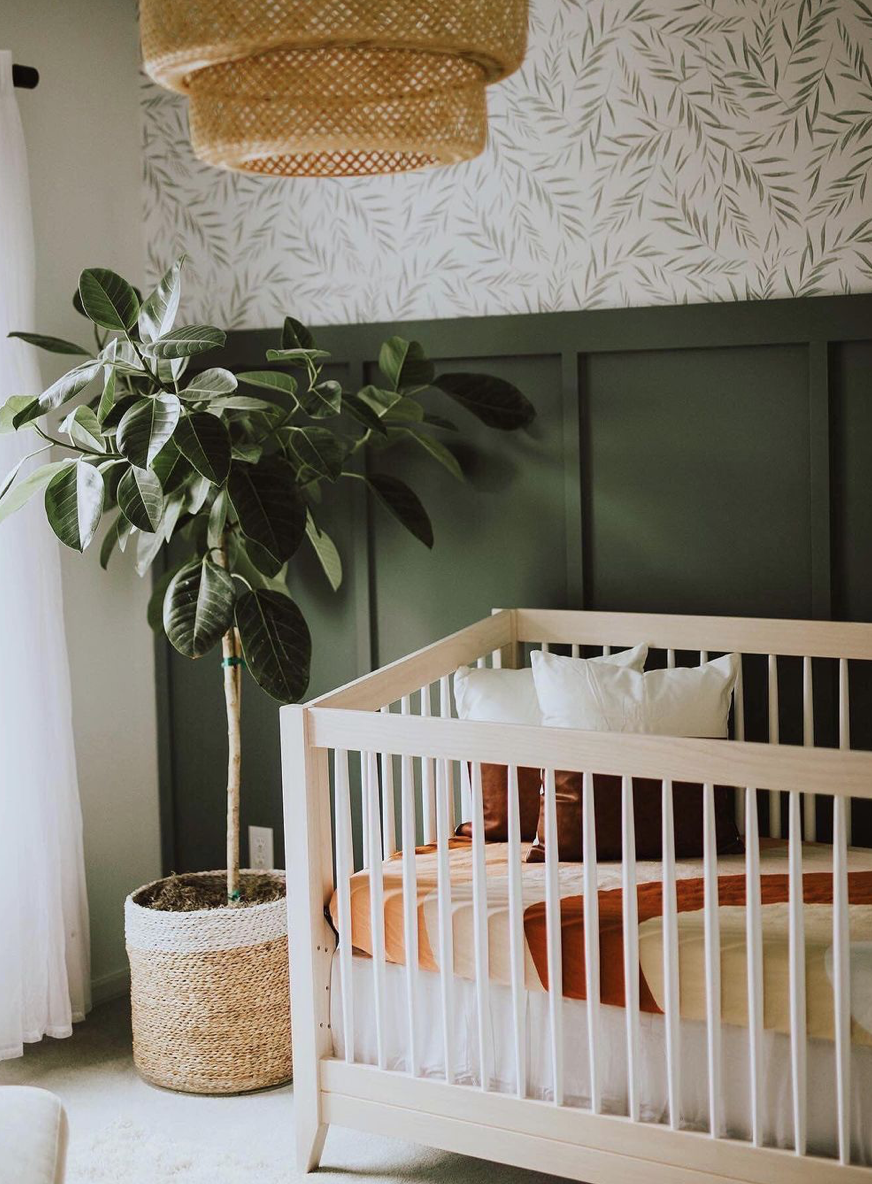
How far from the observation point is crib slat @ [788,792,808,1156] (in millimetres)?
1865

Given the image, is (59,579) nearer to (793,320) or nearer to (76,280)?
(76,280)

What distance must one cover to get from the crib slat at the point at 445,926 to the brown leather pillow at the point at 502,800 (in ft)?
1.30

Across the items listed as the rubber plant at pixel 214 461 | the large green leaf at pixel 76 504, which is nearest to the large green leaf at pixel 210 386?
the rubber plant at pixel 214 461

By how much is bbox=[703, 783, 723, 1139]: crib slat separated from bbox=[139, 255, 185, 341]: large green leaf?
4.24 feet

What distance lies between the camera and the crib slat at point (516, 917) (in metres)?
2.05

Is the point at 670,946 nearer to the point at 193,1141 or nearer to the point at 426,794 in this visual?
the point at 426,794

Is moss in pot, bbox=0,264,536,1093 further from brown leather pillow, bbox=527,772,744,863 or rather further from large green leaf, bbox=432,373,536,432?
brown leather pillow, bbox=527,772,744,863

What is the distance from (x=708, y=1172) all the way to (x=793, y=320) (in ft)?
5.17

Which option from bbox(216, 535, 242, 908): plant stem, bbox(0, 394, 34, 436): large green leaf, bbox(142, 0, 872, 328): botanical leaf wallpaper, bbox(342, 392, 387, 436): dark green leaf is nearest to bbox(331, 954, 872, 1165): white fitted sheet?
bbox(216, 535, 242, 908): plant stem

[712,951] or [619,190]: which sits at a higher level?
[619,190]

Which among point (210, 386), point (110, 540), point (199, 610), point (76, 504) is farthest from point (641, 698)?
point (110, 540)

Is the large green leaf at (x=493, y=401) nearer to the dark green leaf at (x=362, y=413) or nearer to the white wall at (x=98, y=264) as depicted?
the dark green leaf at (x=362, y=413)

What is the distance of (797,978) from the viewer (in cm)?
189

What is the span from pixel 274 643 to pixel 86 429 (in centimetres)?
54
